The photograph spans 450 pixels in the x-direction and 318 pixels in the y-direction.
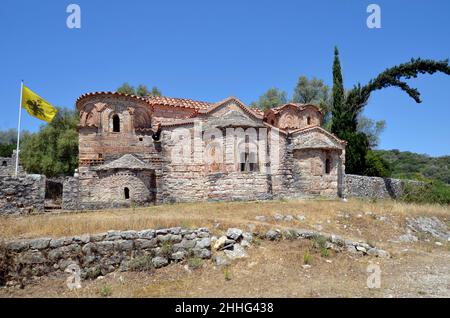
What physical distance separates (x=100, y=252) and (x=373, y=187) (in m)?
20.7

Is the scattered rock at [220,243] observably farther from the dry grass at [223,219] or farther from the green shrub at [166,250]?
the green shrub at [166,250]

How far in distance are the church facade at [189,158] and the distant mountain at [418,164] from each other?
136ft

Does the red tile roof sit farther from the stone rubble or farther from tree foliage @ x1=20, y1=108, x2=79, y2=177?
tree foliage @ x1=20, y1=108, x2=79, y2=177

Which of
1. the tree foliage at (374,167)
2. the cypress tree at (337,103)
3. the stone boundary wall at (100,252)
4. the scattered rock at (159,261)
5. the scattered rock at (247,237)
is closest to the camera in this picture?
the stone boundary wall at (100,252)

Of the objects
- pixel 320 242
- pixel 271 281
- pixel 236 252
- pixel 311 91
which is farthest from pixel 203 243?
pixel 311 91

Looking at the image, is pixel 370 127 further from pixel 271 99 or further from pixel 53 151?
pixel 53 151

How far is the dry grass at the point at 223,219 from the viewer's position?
9.20 m

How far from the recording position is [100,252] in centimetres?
830

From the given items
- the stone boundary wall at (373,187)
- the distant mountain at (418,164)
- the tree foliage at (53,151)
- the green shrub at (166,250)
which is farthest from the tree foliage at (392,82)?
the distant mountain at (418,164)

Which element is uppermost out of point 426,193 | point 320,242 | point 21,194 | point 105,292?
point 21,194

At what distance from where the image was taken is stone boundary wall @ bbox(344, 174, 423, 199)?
22.2 meters

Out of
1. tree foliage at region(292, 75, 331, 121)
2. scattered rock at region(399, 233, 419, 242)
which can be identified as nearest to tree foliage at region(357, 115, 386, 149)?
tree foliage at region(292, 75, 331, 121)

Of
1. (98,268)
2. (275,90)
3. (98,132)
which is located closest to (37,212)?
(98,132)

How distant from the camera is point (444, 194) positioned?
23594mm
